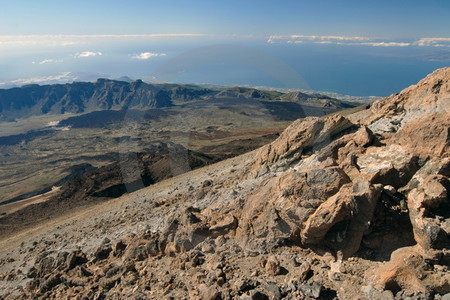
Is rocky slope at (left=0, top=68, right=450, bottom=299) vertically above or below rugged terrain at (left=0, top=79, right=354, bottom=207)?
above

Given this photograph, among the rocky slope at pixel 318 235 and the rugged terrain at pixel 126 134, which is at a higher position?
the rocky slope at pixel 318 235

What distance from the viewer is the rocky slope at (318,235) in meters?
6.79

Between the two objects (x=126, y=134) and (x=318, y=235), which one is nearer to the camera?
(x=318, y=235)

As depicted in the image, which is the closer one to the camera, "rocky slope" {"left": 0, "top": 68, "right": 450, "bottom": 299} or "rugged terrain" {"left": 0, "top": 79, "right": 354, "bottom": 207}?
Result: "rocky slope" {"left": 0, "top": 68, "right": 450, "bottom": 299}

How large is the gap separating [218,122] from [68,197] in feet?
289

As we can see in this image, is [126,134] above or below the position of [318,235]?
below

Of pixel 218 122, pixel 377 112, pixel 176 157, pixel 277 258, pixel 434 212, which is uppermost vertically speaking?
pixel 377 112

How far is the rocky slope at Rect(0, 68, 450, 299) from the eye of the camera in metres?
6.79

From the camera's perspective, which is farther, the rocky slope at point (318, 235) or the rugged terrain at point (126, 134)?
the rugged terrain at point (126, 134)

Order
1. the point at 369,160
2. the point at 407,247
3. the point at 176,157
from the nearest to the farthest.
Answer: the point at 407,247, the point at 369,160, the point at 176,157

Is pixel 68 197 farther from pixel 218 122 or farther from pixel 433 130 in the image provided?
pixel 218 122

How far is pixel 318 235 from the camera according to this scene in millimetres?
7848

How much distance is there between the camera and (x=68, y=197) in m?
38.6

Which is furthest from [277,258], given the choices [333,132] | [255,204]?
[333,132]
